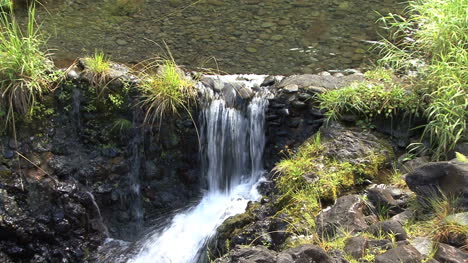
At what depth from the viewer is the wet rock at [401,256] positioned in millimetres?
3346

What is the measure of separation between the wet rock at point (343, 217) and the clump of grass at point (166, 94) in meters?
2.02

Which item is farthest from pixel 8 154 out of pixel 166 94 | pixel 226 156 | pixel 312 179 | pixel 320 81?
pixel 320 81

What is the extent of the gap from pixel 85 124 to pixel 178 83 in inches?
45.0

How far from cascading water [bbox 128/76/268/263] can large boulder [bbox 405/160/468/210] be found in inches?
73.4

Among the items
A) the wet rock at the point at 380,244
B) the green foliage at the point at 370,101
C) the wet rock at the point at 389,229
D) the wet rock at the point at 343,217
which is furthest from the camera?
the green foliage at the point at 370,101

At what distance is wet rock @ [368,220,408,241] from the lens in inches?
147

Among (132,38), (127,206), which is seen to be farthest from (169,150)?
(132,38)

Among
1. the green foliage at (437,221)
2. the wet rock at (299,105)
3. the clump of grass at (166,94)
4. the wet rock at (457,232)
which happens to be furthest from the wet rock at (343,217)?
the clump of grass at (166,94)

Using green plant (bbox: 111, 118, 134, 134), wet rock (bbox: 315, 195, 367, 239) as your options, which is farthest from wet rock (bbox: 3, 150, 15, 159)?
wet rock (bbox: 315, 195, 367, 239)

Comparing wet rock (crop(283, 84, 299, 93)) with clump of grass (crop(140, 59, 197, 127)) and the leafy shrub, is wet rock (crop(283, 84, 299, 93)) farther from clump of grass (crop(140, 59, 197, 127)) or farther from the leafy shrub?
clump of grass (crop(140, 59, 197, 127))

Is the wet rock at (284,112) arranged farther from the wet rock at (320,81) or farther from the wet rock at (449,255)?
the wet rock at (449,255)

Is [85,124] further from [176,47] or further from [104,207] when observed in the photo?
[176,47]

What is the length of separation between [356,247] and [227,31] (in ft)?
14.4

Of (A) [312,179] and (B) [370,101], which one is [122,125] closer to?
(A) [312,179]
